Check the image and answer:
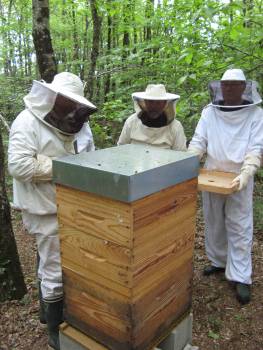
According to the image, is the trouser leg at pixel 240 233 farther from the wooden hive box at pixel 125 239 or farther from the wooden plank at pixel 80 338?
the wooden plank at pixel 80 338

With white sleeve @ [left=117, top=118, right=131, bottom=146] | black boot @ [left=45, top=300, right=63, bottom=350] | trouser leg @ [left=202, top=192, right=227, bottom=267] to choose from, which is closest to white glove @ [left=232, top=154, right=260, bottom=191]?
trouser leg @ [left=202, top=192, right=227, bottom=267]

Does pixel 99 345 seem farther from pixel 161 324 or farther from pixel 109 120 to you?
pixel 109 120

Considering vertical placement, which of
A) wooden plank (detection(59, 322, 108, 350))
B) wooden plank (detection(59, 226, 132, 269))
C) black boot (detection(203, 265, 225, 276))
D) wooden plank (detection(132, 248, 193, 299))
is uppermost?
wooden plank (detection(59, 226, 132, 269))

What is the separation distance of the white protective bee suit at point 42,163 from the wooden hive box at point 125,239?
1.35 ft

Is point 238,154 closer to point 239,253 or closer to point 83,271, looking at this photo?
point 239,253

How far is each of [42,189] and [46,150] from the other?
297 mm

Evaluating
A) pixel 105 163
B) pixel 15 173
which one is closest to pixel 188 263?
pixel 105 163

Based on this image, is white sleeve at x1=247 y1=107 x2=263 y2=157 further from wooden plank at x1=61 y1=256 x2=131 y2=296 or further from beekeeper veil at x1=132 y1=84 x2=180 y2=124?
wooden plank at x1=61 y1=256 x2=131 y2=296

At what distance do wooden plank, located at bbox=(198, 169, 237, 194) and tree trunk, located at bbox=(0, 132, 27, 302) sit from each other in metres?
1.79

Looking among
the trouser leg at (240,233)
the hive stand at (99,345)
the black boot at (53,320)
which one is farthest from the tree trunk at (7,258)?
the trouser leg at (240,233)

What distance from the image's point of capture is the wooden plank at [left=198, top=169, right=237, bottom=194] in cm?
283

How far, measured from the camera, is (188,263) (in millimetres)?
2346

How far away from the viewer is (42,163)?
8.08 ft

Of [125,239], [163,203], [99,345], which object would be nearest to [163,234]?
[163,203]
